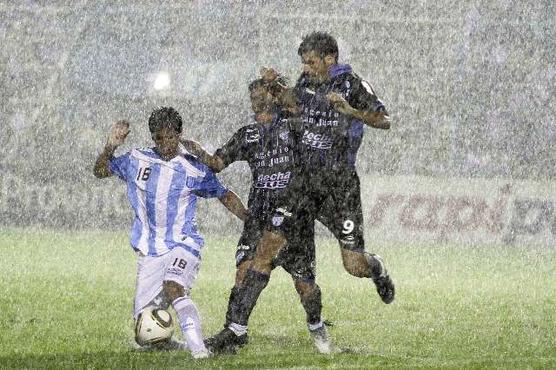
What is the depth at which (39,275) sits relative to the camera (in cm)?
1491

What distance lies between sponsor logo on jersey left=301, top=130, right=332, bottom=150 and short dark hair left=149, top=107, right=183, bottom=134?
1034 millimetres

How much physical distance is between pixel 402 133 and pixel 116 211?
6095 millimetres

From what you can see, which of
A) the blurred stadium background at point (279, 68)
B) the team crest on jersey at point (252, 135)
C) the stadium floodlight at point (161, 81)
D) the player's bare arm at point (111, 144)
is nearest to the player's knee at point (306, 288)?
the team crest on jersey at point (252, 135)

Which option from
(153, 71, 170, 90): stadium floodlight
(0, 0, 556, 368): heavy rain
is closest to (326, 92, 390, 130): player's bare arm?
(0, 0, 556, 368): heavy rain

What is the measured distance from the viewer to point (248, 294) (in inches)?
362

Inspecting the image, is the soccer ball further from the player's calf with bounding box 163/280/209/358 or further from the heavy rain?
the heavy rain

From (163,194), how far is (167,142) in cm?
32

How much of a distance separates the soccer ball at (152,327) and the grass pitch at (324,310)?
0.35 feet

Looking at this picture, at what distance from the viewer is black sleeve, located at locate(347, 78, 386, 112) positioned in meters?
9.46

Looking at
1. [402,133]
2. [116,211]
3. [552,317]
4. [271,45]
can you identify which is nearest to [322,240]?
[116,211]

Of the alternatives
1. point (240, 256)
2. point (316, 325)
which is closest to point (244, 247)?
point (240, 256)

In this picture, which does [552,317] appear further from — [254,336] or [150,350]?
[150,350]

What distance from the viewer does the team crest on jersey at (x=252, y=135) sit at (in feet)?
31.8

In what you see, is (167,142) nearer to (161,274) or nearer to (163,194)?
(163,194)
